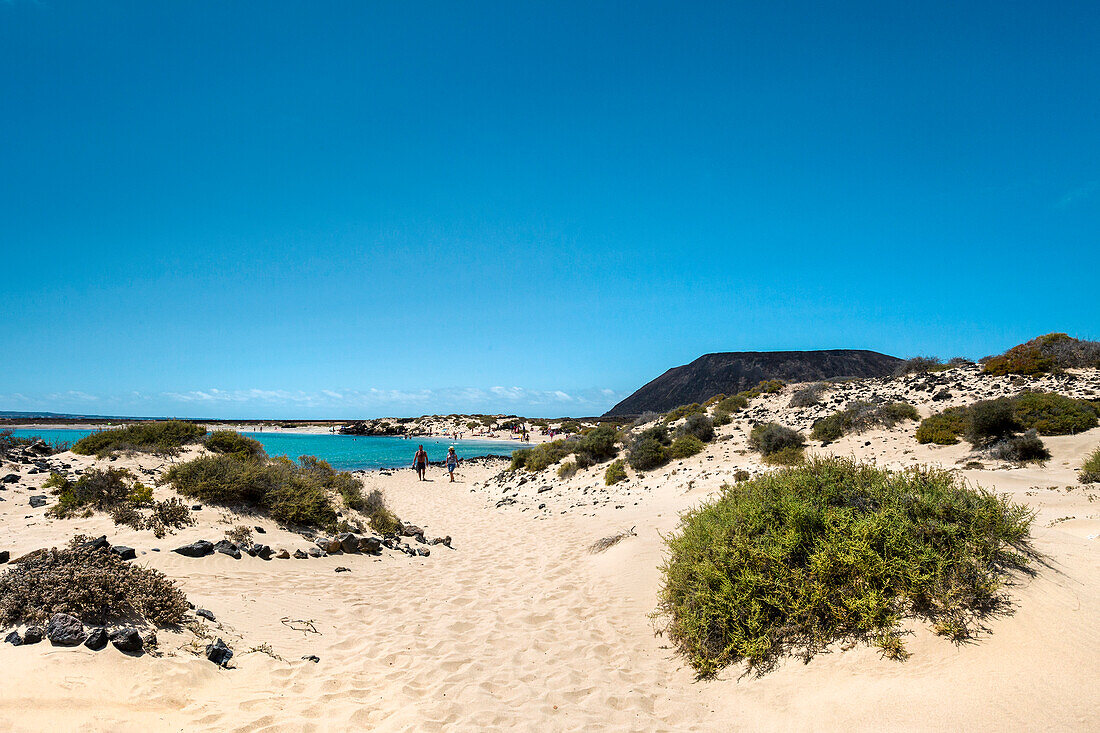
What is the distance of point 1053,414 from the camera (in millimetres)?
14914

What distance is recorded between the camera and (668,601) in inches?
243

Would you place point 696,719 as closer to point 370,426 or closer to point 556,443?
point 556,443

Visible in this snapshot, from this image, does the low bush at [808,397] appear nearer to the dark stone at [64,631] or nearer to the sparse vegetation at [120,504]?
the sparse vegetation at [120,504]

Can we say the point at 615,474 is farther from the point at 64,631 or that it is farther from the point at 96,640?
the point at 64,631

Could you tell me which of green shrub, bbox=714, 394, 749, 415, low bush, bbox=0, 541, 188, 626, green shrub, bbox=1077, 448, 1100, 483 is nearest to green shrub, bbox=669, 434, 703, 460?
green shrub, bbox=714, 394, 749, 415

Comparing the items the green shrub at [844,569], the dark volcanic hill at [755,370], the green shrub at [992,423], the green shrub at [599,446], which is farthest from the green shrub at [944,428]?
the dark volcanic hill at [755,370]

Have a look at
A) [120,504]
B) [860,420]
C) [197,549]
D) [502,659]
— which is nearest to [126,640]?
[502,659]

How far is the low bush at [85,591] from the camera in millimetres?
4586

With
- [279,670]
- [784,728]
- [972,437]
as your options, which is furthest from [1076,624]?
[972,437]

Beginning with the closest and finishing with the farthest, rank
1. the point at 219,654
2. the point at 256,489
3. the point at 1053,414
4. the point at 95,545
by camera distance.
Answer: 1. the point at 219,654
2. the point at 95,545
3. the point at 256,489
4. the point at 1053,414

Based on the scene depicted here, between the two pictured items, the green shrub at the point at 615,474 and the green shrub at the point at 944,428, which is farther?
the green shrub at the point at 615,474

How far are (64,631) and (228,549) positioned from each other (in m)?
4.08

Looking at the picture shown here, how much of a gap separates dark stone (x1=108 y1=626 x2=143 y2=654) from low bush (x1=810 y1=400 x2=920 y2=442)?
63.4ft

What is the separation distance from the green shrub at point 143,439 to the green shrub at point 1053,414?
2532 centimetres
